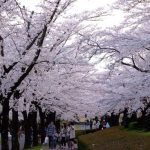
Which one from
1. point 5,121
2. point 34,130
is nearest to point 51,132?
point 34,130

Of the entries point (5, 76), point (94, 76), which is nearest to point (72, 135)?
point (94, 76)

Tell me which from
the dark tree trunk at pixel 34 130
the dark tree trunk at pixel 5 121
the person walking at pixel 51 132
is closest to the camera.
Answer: the dark tree trunk at pixel 5 121

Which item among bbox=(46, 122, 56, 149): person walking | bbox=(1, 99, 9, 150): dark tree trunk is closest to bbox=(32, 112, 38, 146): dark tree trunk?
Answer: bbox=(46, 122, 56, 149): person walking

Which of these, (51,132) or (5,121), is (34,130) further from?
(5,121)

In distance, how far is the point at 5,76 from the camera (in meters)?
14.6

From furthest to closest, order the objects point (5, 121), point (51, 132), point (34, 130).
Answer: point (34, 130), point (51, 132), point (5, 121)

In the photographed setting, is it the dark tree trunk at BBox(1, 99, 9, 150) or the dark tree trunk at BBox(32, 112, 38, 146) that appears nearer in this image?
the dark tree trunk at BBox(1, 99, 9, 150)

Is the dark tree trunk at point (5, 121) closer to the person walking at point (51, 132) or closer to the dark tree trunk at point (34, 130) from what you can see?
the person walking at point (51, 132)

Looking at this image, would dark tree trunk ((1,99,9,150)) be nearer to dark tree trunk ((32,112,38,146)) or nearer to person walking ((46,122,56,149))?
person walking ((46,122,56,149))

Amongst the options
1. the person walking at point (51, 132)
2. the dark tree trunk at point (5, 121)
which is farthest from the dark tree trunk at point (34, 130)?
the dark tree trunk at point (5, 121)

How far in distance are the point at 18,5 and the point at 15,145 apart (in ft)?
24.5

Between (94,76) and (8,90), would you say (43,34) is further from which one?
(94,76)

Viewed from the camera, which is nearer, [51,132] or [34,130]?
[51,132]

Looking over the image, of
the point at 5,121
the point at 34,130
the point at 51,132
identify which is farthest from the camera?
the point at 34,130
